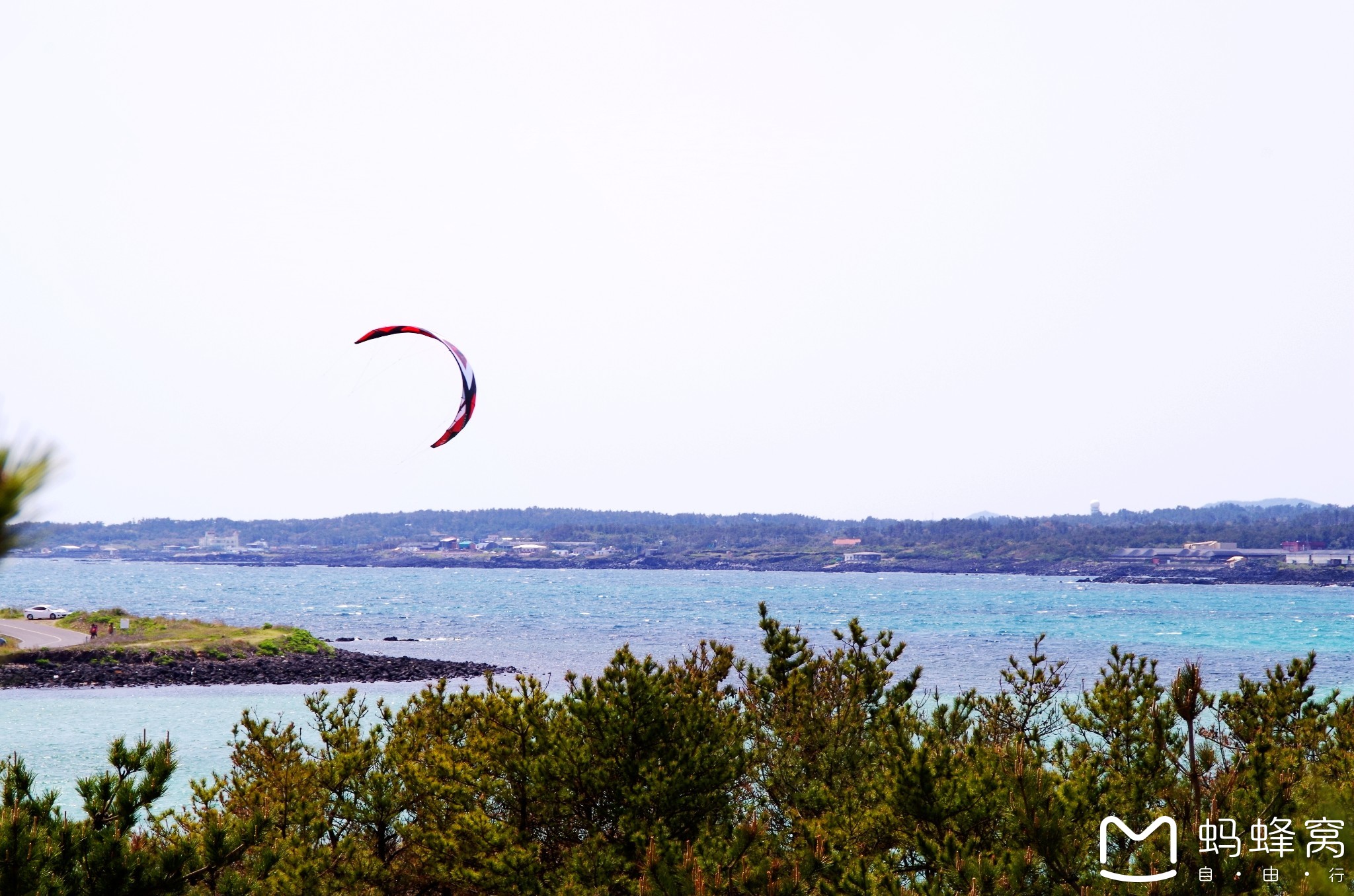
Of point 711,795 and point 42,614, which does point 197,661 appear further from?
point 711,795

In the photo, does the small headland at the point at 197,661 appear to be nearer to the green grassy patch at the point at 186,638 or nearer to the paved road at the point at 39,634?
the green grassy patch at the point at 186,638

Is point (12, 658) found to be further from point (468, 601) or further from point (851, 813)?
point (468, 601)

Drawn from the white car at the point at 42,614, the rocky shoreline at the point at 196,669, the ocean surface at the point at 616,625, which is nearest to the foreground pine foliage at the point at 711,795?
the ocean surface at the point at 616,625

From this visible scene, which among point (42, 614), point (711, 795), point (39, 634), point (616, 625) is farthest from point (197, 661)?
Answer: point (711, 795)

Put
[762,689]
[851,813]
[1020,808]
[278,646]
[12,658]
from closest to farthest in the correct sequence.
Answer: [1020,808] → [851,813] → [762,689] → [12,658] → [278,646]

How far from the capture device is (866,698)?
15.0 metres

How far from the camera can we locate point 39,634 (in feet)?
218

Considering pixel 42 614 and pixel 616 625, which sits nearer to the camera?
pixel 42 614

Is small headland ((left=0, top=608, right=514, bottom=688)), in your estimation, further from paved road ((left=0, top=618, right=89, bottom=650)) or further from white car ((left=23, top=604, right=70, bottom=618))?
white car ((left=23, top=604, right=70, bottom=618))

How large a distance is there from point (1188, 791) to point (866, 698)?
6.98 metres

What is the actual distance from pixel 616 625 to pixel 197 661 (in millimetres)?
45746

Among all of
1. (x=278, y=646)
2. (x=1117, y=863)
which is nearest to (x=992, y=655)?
(x=278, y=646)

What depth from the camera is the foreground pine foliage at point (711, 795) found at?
7.78m

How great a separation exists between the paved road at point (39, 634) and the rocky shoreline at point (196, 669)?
13.1 feet
